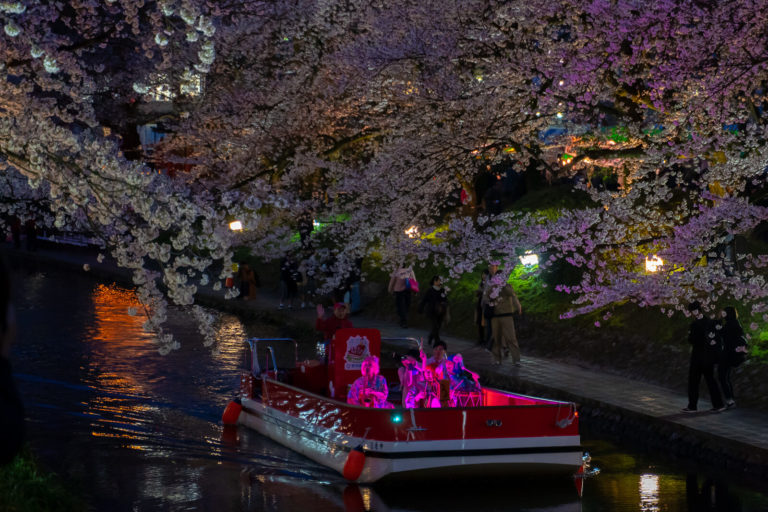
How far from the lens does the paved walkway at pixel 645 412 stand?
12.7 m

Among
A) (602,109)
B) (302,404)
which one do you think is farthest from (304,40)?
(302,404)

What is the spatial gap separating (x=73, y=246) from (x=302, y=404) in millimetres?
45585

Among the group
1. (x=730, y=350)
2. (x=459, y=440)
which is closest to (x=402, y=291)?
(x=730, y=350)

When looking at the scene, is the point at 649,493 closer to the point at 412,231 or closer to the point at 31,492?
the point at 31,492

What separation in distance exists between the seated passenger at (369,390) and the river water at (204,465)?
3.48ft

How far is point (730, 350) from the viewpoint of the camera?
14.6 m

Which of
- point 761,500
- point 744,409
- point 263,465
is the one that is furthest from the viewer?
point 744,409

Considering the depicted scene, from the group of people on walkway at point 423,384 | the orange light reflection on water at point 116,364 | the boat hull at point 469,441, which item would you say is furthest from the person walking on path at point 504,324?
the boat hull at point 469,441

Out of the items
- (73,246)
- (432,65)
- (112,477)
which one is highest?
(432,65)

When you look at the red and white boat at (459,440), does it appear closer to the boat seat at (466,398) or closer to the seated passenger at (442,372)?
the boat seat at (466,398)

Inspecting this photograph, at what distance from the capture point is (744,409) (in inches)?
579

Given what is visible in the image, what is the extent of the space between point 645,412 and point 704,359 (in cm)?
119

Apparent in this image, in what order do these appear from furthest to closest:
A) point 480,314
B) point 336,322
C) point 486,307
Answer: point 480,314 < point 486,307 < point 336,322

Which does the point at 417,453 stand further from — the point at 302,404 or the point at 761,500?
the point at 761,500
